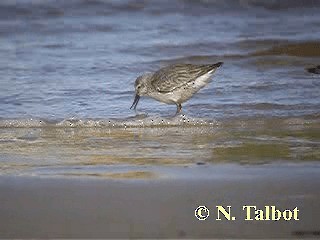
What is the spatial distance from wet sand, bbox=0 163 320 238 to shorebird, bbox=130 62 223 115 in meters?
2.19

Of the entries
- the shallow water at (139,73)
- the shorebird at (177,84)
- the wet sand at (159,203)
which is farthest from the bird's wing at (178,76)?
the wet sand at (159,203)

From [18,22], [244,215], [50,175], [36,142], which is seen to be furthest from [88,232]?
[18,22]

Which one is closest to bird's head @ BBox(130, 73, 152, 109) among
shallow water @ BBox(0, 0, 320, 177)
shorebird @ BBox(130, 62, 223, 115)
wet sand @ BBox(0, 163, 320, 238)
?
shorebird @ BBox(130, 62, 223, 115)

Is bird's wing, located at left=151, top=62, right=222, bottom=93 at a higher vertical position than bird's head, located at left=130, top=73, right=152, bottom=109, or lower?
higher

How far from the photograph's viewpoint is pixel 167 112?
27.3 feet

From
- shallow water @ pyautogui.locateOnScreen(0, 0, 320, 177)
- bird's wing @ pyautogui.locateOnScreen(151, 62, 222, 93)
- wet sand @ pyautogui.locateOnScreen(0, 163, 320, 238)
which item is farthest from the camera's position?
bird's wing @ pyautogui.locateOnScreen(151, 62, 222, 93)

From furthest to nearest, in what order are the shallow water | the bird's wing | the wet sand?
1. the bird's wing
2. the shallow water
3. the wet sand

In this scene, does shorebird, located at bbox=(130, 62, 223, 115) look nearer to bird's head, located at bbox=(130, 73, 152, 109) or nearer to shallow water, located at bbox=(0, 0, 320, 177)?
bird's head, located at bbox=(130, 73, 152, 109)

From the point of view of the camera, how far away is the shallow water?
6.53 meters

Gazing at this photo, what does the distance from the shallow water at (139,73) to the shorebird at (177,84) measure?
150mm

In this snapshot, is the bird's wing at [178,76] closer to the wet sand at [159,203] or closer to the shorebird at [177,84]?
the shorebird at [177,84]

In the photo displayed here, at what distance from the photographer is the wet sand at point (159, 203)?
4719 millimetres

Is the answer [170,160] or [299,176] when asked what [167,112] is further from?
[299,176]

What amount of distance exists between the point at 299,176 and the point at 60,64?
15.1 feet
